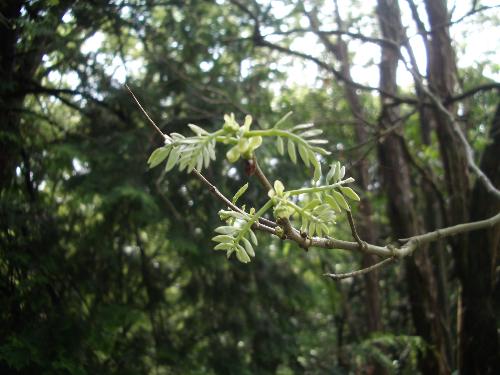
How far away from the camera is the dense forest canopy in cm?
316

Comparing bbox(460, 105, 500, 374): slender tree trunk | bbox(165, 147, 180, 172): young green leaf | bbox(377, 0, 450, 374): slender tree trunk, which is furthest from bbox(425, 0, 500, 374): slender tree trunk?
bbox(165, 147, 180, 172): young green leaf

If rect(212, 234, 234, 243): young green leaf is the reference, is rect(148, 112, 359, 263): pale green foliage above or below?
above

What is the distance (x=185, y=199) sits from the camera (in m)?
4.33

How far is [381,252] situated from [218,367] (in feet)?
10.2

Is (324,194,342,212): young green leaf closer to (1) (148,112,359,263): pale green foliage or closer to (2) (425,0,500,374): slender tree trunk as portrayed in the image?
(1) (148,112,359,263): pale green foliage

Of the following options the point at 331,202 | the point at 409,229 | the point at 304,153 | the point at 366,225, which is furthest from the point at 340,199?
the point at 366,225

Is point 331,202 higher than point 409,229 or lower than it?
higher

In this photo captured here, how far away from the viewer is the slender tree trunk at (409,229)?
15.2ft

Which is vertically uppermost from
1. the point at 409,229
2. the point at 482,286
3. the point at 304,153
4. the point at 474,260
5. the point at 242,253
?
the point at 304,153

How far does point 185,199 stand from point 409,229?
1.94 m

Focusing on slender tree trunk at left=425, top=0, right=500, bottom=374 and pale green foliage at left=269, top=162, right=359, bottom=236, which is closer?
pale green foliage at left=269, top=162, right=359, bottom=236

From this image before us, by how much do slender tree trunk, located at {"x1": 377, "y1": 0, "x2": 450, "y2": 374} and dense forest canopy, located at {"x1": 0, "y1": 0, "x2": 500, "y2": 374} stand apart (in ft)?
0.06

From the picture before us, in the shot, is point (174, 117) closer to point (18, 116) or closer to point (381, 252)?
point (18, 116)

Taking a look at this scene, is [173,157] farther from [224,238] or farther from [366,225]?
[366,225]
